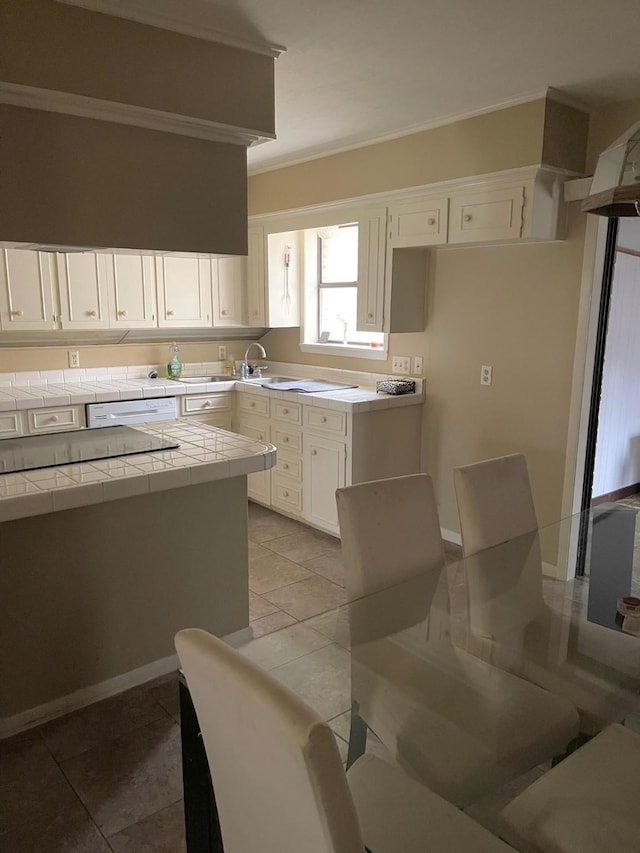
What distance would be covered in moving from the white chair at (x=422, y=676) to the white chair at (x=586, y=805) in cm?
14

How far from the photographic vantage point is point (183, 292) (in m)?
4.70

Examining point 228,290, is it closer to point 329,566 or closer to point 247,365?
point 247,365

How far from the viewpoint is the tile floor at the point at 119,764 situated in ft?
5.55

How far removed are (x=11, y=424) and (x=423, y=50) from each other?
299cm

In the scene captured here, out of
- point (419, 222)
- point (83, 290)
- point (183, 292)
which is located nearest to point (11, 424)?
point (83, 290)

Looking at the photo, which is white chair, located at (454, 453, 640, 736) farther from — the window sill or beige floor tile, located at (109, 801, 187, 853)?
the window sill

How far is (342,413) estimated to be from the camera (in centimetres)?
387

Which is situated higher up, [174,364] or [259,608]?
[174,364]

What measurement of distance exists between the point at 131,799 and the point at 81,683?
0.56 m

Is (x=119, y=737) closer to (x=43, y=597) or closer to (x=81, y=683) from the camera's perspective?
(x=81, y=683)

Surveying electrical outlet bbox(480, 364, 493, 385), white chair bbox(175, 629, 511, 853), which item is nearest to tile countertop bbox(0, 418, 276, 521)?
white chair bbox(175, 629, 511, 853)

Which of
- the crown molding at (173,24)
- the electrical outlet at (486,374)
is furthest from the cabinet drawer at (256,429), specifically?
the crown molding at (173,24)

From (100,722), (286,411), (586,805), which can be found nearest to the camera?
(586,805)

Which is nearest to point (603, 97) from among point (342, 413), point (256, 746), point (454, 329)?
point (454, 329)
